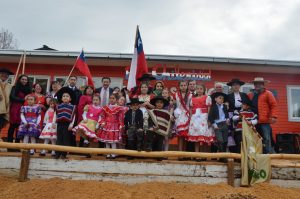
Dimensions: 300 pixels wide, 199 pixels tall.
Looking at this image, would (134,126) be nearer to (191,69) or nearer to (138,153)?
(138,153)

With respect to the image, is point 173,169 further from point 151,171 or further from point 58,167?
point 58,167

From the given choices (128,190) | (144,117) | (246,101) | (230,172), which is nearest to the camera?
(128,190)

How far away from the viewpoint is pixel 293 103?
12.3 metres

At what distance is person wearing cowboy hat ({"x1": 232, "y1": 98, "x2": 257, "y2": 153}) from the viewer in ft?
20.7

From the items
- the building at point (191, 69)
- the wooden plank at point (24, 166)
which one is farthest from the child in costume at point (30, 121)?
the building at point (191, 69)

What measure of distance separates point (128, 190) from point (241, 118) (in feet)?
8.86

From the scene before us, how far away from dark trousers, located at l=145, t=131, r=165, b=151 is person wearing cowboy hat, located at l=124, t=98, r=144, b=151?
14cm

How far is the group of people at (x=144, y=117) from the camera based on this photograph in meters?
6.10

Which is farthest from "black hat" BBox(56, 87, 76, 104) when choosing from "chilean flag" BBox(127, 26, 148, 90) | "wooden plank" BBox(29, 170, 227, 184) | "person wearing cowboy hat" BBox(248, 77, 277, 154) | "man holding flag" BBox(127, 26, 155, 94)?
"person wearing cowboy hat" BBox(248, 77, 277, 154)

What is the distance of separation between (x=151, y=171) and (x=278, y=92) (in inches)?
336

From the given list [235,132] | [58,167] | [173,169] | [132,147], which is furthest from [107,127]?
[235,132]

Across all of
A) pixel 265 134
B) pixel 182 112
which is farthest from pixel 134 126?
pixel 265 134

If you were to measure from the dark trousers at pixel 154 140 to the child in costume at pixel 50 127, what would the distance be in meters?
1.97

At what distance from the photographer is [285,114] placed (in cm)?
1221
